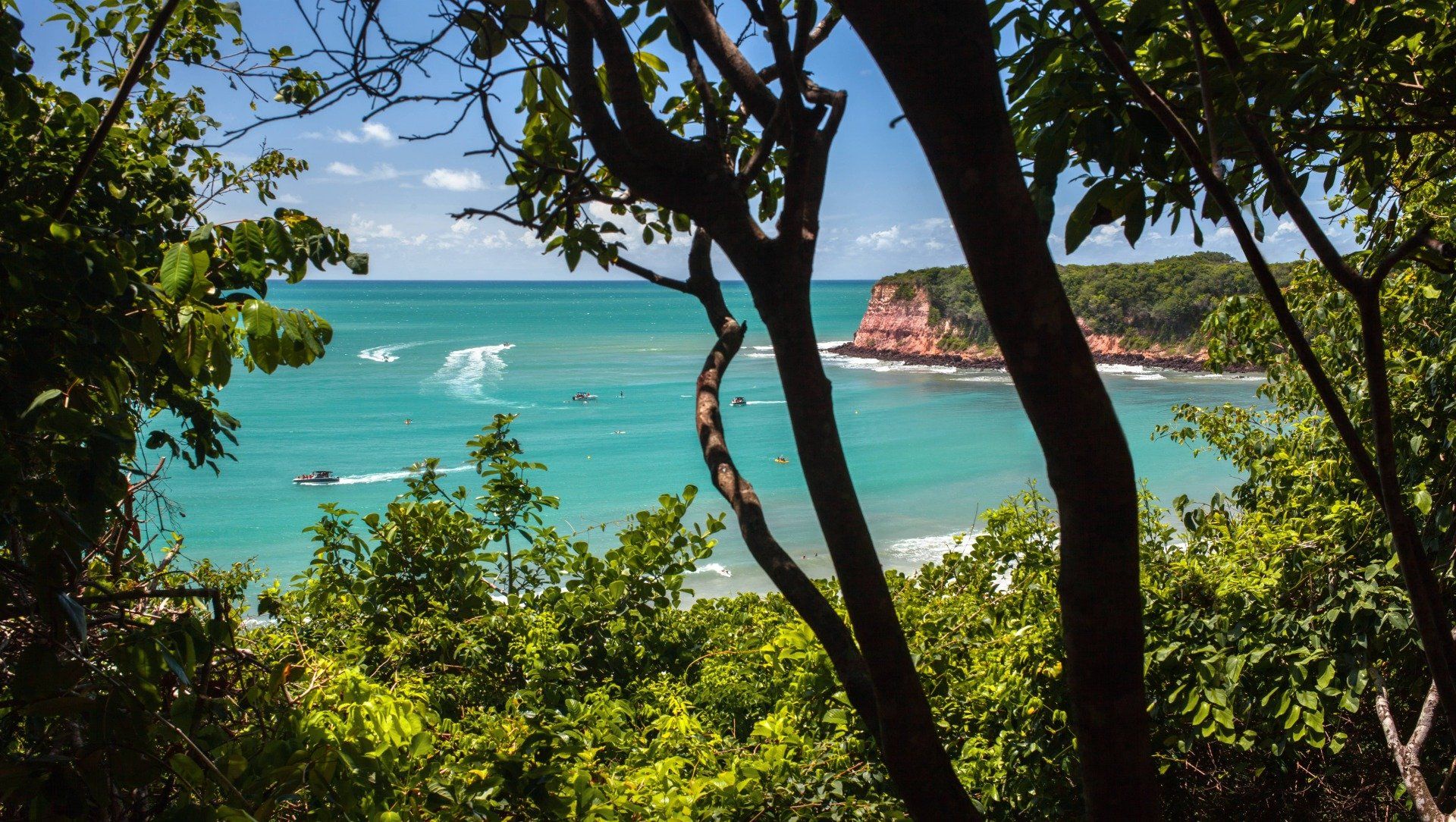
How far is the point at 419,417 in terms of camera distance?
1539 inches

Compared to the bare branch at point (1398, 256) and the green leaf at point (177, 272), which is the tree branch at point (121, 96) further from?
the bare branch at point (1398, 256)

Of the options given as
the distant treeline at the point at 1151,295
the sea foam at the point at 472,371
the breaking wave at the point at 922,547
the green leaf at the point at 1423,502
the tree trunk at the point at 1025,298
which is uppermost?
the distant treeline at the point at 1151,295

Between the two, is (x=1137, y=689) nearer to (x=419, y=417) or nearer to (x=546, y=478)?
(x=546, y=478)

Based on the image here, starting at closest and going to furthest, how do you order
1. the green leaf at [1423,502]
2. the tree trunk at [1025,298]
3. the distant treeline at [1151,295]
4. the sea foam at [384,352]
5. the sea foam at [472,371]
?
the tree trunk at [1025,298]
the green leaf at [1423,502]
the distant treeline at [1151,295]
the sea foam at [472,371]
the sea foam at [384,352]

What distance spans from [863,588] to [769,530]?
1.03 m

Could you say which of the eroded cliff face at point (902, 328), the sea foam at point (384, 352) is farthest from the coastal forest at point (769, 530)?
the sea foam at point (384, 352)

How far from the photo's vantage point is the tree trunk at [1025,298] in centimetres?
98

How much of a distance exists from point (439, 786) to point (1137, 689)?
4.49 ft

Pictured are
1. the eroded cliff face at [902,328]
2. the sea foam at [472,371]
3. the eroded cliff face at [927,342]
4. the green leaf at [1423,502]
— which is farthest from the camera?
the eroded cliff face at [902,328]

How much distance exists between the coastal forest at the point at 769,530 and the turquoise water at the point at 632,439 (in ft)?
9.44

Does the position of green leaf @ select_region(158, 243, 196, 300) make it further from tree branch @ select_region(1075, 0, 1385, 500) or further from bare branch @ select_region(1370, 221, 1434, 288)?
bare branch @ select_region(1370, 221, 1434, 288)

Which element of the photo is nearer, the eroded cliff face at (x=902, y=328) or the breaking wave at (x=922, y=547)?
the breaking wave at (x=922, y=547)

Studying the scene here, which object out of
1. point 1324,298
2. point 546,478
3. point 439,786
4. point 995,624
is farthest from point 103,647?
point 546,478

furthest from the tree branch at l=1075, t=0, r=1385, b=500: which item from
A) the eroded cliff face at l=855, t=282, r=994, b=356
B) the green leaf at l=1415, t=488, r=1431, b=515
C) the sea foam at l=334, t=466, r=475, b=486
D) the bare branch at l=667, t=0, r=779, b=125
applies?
the eroded cliff face at l=855, t=282, r=994, b=356
